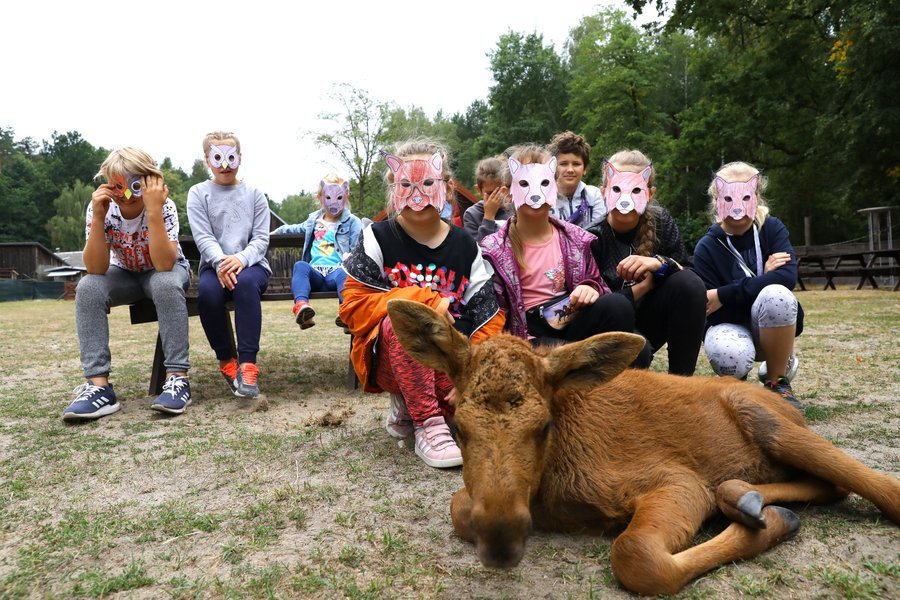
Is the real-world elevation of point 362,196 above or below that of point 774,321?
above

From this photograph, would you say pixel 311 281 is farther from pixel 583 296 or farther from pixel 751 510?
pixel 751 510

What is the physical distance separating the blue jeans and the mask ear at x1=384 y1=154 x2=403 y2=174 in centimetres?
240

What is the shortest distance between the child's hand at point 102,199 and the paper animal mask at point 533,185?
12.4ft

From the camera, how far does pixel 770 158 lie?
111 ft

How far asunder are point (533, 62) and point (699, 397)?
65.5 meters

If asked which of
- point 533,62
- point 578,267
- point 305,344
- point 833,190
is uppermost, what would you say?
point 533,62

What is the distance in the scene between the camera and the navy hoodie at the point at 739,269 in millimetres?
5141

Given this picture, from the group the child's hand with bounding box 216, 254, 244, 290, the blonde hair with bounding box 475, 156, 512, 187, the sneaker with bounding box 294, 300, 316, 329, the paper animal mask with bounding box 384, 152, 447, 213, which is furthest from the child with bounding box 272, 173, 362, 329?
the paper animal mask with bounding box 384, 152, 447, 213

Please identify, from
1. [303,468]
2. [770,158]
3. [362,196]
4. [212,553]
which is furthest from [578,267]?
[362,196]

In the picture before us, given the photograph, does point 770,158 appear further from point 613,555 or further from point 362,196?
point 613,555

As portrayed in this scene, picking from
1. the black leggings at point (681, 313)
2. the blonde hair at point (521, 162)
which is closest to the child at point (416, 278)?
the blonde hair at point (521, 162)

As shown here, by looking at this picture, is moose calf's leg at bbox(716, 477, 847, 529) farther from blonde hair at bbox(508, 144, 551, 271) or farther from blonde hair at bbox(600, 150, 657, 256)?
blonde hair at bbox(508, 144, 551, 271)

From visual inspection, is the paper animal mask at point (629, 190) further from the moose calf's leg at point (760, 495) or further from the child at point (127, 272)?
the child at point (127, 272)

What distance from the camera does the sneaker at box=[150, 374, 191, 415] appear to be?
5.59m
